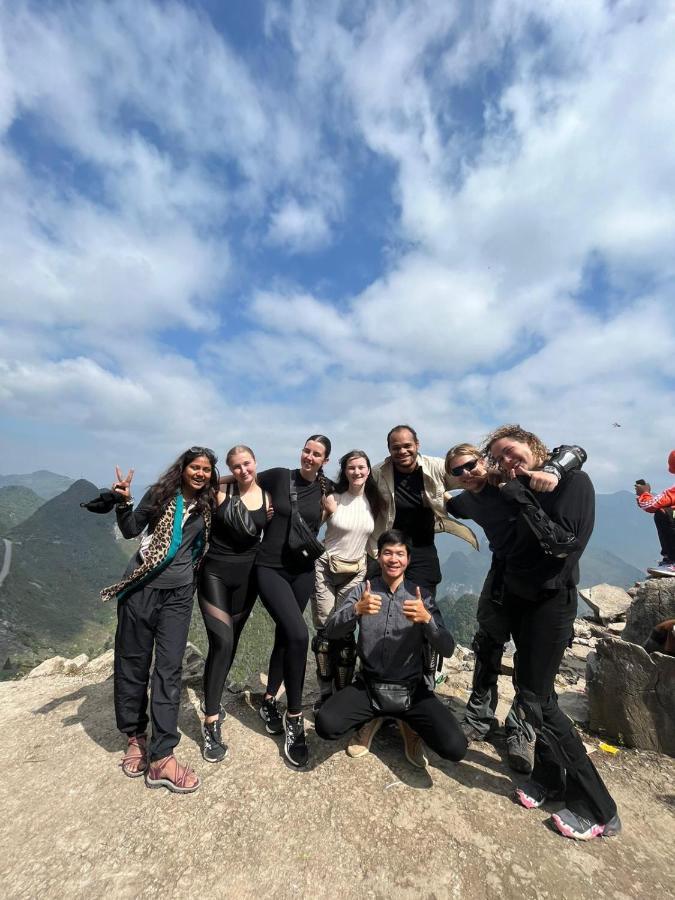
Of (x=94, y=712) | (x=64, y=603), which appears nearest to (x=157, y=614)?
(x=94, y=712)

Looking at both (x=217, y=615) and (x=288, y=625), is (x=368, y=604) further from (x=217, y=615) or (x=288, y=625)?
(x=217, y=615)

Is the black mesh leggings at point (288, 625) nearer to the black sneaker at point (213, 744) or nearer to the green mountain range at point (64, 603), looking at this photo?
the black sneaker at point (213, 744)

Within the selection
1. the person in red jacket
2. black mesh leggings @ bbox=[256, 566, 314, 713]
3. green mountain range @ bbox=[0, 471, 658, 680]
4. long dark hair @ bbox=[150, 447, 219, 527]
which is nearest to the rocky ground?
black mesh leggings @ bbox=[256, 566, 314, 713]

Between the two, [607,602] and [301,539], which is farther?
[607,602]

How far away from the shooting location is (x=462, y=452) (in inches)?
201

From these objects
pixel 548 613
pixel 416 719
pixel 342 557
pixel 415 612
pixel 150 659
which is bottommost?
pixel 416 719

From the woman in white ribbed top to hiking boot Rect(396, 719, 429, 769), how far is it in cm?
95

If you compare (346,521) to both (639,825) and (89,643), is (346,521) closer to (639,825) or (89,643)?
(639,825)

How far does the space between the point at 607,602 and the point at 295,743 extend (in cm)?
1424

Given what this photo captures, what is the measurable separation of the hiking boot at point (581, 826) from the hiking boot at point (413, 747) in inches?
57.2

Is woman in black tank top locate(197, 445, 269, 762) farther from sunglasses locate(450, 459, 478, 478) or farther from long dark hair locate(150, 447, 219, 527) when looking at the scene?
sunglasses locate(450, 459, 478, 478)

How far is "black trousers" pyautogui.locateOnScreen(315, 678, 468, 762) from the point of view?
4738mm

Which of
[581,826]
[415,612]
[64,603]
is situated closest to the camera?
[581,826]

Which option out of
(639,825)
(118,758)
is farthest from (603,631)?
(118,758)
